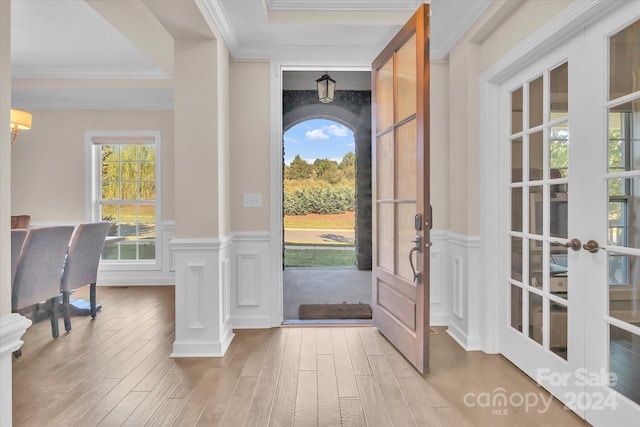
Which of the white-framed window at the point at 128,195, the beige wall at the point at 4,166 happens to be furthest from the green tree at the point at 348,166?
the beige wall at the point at 4,166

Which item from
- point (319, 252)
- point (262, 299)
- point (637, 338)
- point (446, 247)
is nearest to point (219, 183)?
point (262, 299)

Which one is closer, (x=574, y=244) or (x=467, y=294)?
(x=574, y=244)

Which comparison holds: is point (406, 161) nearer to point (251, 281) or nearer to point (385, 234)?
point (385, 234)

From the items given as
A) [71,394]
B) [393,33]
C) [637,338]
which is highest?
[393,33]

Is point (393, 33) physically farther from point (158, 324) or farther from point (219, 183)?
point (158, 324)

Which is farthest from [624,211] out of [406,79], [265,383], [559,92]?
[265,383]

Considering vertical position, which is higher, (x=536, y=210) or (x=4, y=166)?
(x=4, y=166)

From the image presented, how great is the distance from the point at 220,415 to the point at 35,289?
2093 mm

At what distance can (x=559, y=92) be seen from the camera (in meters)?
2.05

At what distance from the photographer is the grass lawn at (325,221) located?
767cm

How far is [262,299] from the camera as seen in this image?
127 inches

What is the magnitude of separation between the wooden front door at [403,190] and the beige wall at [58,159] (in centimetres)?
328

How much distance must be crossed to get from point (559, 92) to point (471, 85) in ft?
2.71

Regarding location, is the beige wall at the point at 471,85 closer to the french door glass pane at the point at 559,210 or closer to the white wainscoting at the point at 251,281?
the french door glass pane at the point at 559,210
